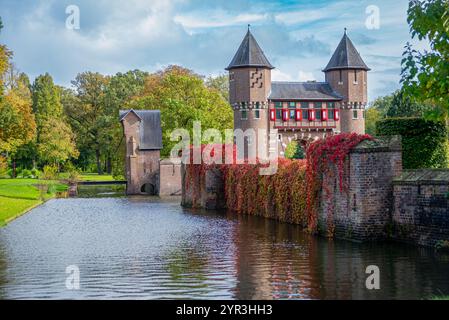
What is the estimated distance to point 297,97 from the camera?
59.4 metres

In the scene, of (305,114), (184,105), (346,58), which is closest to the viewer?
(184,105)

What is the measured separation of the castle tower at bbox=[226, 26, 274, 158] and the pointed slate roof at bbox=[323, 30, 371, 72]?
254 inches

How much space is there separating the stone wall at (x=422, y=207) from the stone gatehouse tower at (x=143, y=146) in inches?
1466

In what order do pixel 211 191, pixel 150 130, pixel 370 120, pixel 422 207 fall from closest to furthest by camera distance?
1. pixel 422 207
2. pixel 211 191
3. pixel 150 130
4. pixel 370 120

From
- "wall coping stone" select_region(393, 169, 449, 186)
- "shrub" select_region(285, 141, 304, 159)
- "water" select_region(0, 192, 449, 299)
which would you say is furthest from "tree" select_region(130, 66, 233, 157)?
"wall coping stone" select_region(393, 169, 449, 186)

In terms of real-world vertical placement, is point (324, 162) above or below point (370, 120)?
below

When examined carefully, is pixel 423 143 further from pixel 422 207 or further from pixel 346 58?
pixel 346 58

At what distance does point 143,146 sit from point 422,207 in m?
39.0

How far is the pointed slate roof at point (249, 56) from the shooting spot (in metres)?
58.2

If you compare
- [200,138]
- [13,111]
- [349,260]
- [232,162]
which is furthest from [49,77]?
[349,260]

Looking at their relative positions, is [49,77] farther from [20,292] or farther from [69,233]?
[20,292]

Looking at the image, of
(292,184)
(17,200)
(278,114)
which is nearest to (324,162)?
(292,184)

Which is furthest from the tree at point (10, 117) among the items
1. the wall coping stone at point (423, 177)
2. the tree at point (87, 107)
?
the tree at point (87, 107)

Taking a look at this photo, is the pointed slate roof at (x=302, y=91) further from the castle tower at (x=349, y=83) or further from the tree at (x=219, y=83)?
the tree at (x=219, y=83)
